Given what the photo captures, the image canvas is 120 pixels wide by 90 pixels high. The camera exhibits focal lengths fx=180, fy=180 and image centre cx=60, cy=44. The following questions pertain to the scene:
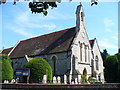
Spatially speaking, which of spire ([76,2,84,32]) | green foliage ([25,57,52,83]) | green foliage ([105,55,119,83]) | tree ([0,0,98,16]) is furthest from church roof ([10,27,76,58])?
tree ([0,0,98,16])

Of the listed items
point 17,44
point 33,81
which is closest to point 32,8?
point 33,81

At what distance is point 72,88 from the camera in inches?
693

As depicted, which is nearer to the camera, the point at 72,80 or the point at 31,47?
the point at 72,80

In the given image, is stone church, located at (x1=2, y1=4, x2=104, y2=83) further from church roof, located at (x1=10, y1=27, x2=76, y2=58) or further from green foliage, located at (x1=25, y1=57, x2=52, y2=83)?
green foliage, located at (x1=25, y1=57, x2=52, y2=83)

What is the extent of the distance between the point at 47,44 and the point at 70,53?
7344mm

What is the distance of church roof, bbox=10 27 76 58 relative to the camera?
33844 millimetres

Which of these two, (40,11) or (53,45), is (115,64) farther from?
(40,11)

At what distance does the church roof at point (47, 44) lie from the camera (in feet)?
111

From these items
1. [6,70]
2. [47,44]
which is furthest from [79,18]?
[6,70]

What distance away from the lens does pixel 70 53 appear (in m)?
31.4

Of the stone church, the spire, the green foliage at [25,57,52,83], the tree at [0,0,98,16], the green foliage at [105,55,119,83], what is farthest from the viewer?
the green foliage at [105,55,119,83]

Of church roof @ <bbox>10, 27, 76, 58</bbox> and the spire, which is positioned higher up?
the spire

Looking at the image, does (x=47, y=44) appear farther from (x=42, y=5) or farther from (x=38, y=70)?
(x=42, y=5)

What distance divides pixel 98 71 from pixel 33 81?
15.5 m
